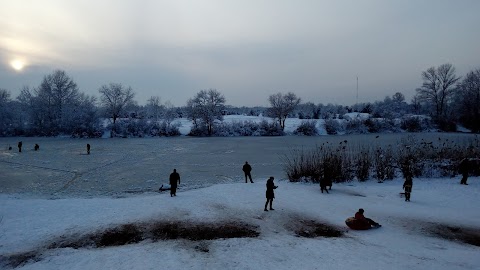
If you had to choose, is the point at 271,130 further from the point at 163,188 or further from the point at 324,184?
the point at 163,188

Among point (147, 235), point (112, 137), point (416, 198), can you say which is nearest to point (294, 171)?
point (416, 198)

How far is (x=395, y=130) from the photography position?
70375 mm

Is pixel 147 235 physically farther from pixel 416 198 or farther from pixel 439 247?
pixel 416 198

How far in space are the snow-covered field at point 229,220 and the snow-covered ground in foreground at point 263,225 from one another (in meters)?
0.04

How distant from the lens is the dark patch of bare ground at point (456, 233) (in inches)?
497

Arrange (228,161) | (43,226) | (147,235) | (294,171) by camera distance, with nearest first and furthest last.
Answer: (147,235), (43,226), (294,171), (228,161)

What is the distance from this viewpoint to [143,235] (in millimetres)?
13078

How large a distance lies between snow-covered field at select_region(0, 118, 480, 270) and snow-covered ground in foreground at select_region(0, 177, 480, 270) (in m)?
0.04

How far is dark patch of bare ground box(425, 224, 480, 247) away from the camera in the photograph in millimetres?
12625

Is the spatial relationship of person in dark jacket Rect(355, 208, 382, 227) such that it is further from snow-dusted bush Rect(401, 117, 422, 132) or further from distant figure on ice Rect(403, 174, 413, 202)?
snow-dusted bush Rect(401, 117, 422, 132)

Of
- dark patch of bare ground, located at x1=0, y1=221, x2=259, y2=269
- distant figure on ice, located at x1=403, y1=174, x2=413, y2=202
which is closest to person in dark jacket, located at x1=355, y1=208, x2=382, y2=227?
dark patch of bare ground, located at x1=0, y1=221, x2=259, y2=269

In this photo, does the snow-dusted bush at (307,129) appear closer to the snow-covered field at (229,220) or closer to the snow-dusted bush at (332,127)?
the snow-dusted bush at (332,127)

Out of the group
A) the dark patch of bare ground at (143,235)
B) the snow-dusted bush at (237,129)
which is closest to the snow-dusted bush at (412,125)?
the snow-dusted bush at (237,129)

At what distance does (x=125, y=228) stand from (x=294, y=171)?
12913 mm
